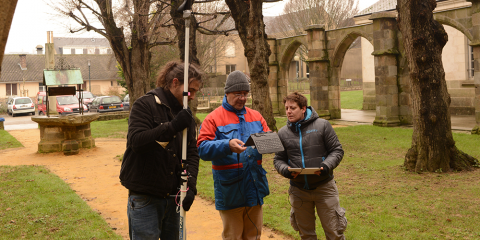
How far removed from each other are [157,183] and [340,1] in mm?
41062

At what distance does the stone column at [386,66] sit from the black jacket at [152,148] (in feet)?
48.4

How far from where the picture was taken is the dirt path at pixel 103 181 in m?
5.96

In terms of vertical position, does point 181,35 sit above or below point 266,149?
above

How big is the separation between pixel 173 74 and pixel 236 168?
983mm

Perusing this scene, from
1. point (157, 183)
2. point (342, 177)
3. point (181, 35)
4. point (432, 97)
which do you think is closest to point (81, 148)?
point (181, 35)

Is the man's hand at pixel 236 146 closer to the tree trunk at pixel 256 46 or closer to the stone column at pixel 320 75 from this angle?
the tree trunk at pixel 256 46

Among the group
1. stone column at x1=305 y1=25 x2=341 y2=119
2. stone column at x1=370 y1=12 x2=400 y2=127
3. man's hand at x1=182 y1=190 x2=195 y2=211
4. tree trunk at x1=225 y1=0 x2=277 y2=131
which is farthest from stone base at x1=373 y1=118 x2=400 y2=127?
man's hand at x1=182 y1=190 x2=195 y2=211

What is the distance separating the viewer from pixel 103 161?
38.7ft

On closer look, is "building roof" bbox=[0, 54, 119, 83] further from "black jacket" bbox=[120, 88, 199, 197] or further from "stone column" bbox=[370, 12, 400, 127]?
"black jacket" bbox=[120, 88, 199, 197]

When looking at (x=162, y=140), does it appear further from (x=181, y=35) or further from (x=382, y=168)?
(x=181, y=35)

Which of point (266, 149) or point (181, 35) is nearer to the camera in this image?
point (266, 149)

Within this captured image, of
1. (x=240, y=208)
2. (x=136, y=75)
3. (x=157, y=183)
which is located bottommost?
(x=240, y=208)

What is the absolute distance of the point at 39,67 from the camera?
57.9 meters

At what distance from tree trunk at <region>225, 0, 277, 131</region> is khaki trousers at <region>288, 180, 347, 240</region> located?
7868 mm
